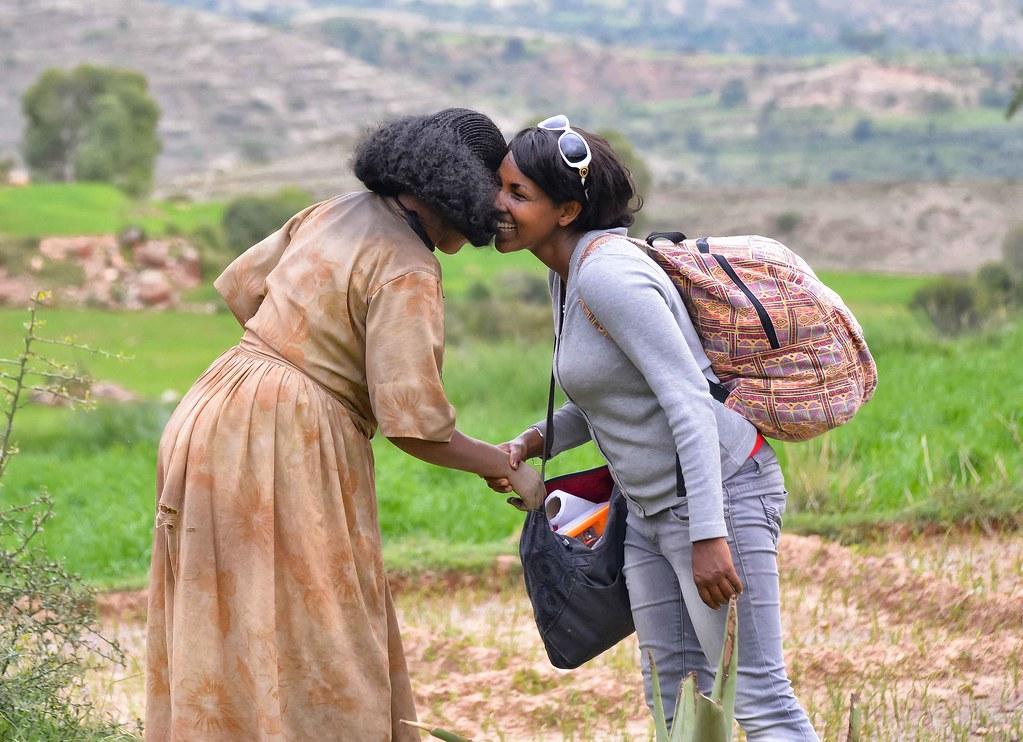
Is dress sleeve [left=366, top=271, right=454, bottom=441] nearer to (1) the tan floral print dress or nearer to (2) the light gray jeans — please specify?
(1) the tan floral print dress

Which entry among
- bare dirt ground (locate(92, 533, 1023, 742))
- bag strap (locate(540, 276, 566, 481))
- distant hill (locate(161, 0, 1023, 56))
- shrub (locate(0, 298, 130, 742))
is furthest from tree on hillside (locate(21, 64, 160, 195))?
distant hill (locate(161, 0, 1023, 56))

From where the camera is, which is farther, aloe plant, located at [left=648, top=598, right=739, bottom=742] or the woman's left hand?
the woman's left hand

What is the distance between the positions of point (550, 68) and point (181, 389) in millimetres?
108761

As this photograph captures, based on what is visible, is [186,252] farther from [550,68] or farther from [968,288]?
[550,68]

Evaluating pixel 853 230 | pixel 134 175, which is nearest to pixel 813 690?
pixel 853 230

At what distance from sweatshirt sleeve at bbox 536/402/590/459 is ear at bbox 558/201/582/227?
616 mm

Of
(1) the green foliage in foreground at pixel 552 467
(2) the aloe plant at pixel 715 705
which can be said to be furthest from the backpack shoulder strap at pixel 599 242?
(1) the green foliage in foreground at pixel 552 467

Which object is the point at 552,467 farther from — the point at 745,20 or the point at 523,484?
the point at 745,20

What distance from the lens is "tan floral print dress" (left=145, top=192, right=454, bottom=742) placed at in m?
3.28

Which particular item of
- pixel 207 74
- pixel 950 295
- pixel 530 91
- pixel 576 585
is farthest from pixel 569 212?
pixel 530 91

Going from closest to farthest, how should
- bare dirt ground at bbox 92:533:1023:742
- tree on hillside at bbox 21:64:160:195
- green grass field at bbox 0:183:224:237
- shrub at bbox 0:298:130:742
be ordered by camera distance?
shrub at bbox 0:298:130:742 → bare dirt ground at bbox 92:533:1023:742 → green grass field at bbox 0:183:224:237 → tree on hillside at bbox 21:64:160:195

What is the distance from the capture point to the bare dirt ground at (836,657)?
188 inches

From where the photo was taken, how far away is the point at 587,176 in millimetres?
3236

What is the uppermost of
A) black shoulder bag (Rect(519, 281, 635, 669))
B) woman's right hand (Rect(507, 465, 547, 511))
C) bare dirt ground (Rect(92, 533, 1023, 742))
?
woman's right hand (Rect(507, 465, 547, 511))
